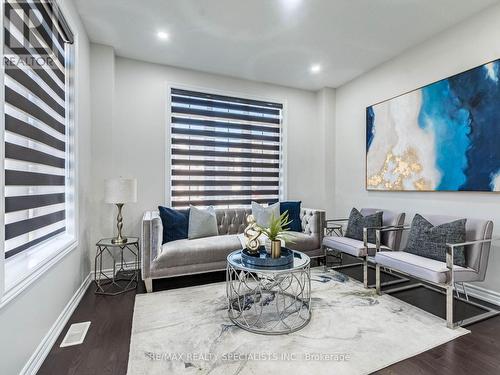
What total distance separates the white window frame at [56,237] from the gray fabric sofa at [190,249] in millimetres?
699

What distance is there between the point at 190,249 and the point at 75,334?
1256 millimetres

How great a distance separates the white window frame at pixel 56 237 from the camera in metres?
1.36

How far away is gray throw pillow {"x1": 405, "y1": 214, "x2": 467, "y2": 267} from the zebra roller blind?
336 cm

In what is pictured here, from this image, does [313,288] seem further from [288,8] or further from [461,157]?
[288,8]

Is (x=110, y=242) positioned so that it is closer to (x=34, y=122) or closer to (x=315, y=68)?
(x=34, y=122)

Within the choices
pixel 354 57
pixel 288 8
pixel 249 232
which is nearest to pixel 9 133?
pixel 249 232

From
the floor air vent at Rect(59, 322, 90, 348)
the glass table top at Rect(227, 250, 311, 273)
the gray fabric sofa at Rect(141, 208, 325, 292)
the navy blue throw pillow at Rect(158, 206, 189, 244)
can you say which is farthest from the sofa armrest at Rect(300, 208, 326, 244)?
the floor air vent at Rect(59, 322, 90, 348)

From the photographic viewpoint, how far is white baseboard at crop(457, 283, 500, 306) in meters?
2.57

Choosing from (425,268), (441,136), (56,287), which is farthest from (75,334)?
(441,136)

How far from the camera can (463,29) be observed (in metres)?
→ 2.81

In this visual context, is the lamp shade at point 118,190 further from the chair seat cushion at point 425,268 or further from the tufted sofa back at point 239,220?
the chair seat cushion at point 425,268

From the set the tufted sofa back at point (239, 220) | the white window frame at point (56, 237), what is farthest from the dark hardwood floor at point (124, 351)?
the tufted sofa back at point (239, 220)

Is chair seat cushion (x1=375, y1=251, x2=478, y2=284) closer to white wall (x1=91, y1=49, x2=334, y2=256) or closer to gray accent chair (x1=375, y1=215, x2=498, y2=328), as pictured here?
gray accent chair (x1=375, y1=215, x2=498, y2=328)

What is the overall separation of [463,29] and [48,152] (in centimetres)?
427
